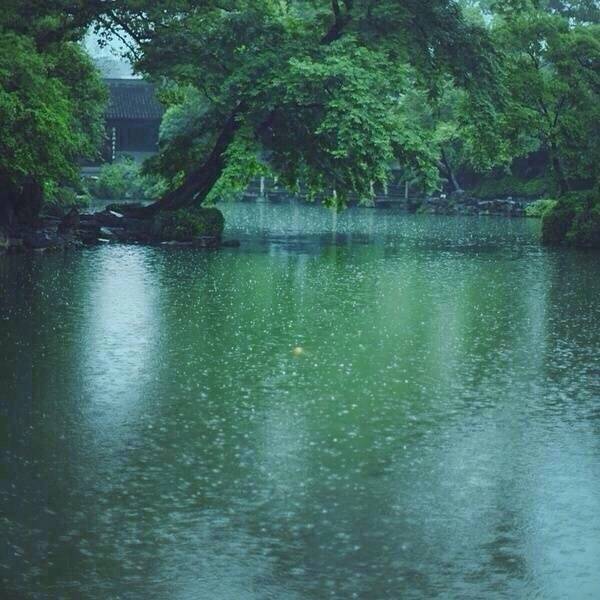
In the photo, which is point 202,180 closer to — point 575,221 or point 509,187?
point 575,221

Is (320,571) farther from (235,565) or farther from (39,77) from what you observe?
(39,77)

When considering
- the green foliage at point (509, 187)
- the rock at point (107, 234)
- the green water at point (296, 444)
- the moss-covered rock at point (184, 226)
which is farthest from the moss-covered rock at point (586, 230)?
the green foliage at point (509, 187)

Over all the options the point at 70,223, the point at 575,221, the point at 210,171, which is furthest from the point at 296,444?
the point at 575,221

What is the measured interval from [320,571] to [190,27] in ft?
103

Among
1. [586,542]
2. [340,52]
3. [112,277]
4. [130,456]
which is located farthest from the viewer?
[340,52]

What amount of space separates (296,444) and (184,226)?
26813mm

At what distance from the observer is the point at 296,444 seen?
11.6 meters

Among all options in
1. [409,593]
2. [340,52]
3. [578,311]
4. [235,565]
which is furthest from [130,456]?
[340,52]

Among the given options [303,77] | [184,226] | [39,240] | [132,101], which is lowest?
[39,240]

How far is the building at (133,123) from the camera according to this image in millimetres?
80375

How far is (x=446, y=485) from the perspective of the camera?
33.7 ft

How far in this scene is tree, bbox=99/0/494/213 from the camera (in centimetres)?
3525

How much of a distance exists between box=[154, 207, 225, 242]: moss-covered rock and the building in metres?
42.5

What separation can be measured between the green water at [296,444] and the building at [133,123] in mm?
56816
